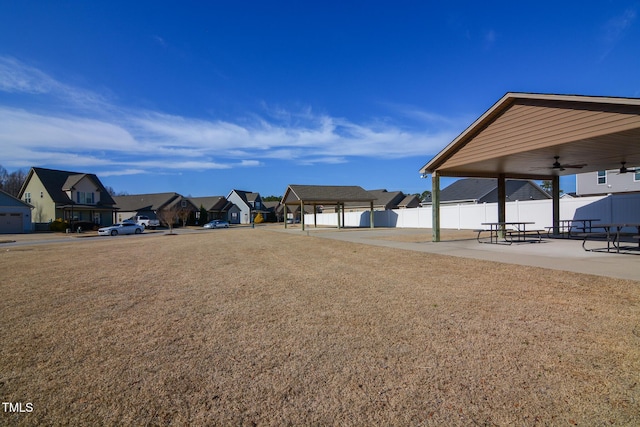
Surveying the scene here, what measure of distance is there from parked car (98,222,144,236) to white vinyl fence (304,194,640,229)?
25.6m

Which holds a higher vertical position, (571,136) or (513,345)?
(571,136)

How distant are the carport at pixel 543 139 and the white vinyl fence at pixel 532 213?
198 centimetres

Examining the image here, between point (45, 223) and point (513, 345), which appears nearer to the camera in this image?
point (513, 345)

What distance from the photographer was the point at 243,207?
74.4 meters

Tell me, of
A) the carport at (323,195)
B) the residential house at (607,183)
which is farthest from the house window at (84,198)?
the residential house at (607,183)

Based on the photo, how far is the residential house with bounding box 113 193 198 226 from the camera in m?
58.9

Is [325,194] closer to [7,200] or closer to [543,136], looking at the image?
[543,136]

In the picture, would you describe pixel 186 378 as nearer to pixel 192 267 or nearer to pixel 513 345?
pixel 513 345

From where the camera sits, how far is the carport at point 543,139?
9.23 meters

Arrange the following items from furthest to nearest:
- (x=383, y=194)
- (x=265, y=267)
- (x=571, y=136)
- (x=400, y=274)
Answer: (x=383, y=194) < (x=571, y=136) < (x=265, y=267) < (x=400, y=274)

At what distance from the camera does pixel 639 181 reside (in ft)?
88.6

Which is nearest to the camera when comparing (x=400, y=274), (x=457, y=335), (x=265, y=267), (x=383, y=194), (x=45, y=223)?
(x=457, y=335)

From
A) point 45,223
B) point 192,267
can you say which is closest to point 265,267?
point 192,267

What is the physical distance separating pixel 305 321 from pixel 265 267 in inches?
193
